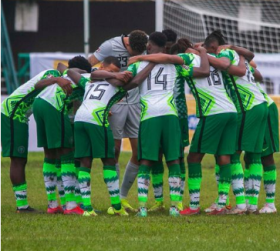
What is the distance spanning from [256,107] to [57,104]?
248 centimetres

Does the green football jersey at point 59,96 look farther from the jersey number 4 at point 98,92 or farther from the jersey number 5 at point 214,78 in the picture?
the jersey number 5 at point 214,78

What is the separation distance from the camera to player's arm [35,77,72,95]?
38.2 ft

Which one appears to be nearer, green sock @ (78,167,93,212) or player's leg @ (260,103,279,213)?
green sock @ (78,167,93,212)

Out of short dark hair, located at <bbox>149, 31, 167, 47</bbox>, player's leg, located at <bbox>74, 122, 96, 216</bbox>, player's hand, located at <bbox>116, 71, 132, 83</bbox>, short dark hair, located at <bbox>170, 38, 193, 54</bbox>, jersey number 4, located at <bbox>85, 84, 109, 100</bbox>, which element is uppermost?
short dark hair, located at <bbox>149, 31, 167, 47</bbox>

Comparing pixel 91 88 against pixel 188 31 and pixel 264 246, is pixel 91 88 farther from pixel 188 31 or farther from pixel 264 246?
pixel 188 31

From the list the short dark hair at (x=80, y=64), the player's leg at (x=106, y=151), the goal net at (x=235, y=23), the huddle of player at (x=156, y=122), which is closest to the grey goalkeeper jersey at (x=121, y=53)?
the huddle of player at (x=156, y=122)

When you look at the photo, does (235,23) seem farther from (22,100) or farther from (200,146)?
(200,146)

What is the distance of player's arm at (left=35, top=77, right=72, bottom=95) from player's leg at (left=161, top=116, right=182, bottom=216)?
4.34 ft

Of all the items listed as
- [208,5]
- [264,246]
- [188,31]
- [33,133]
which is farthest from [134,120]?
[208,5]

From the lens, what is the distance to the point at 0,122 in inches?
476

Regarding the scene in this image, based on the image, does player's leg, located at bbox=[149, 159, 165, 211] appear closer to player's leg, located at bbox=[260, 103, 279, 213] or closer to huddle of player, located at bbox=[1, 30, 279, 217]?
huddle of player, located at bbox=[1, 30, 279, 217]

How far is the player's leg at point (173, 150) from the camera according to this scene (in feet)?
36.7

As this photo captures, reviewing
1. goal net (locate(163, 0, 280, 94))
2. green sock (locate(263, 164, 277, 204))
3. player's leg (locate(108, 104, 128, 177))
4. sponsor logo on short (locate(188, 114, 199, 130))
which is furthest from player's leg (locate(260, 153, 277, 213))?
goal net (locate(163, 0, 280, 94))

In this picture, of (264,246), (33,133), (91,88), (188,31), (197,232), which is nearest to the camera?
(264,246)
